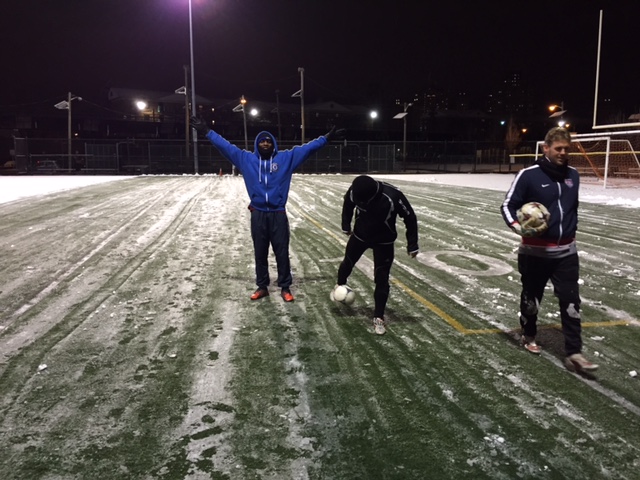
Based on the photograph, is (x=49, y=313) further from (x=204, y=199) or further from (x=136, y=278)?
(x=204, y=199)

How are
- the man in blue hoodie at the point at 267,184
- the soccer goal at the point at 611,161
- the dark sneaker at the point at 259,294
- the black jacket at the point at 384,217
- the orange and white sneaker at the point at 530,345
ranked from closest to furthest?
the orange and white sneaker at the point at 530,345, the black jacket at the point at 384,217, the man in blue hoodie at the point at 267,184, the dark sneaker at the point at 259,294, the soccer goal at the point at 611,161

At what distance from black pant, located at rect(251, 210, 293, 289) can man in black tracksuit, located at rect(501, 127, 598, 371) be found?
271 centimetres

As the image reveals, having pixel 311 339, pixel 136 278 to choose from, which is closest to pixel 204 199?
pixel 136 278

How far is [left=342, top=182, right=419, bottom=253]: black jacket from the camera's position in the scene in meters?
4.79

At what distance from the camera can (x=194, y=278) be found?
23.0 ft

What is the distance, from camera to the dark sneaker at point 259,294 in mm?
6082

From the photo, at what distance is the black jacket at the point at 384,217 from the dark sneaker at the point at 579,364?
1.70 meters

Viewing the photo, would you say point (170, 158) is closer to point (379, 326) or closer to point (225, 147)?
point (225, 147)

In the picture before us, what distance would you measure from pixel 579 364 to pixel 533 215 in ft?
4.16

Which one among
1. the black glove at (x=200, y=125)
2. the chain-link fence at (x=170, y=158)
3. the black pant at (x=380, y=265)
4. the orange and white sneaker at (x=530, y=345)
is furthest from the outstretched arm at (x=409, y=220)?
the chain-link fence at (x=170, y=158)

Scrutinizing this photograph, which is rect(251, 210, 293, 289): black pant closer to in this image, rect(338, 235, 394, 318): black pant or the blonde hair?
rect(338, 235, 394, 318): black pant

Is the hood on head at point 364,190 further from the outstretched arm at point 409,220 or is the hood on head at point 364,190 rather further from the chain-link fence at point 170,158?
the chain-link fence at point 170,158

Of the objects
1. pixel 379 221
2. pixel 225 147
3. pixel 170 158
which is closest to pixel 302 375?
pixel 379 221

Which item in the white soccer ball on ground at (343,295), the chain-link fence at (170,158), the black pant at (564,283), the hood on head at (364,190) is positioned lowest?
the white soccer ball on ground at (343,295)
